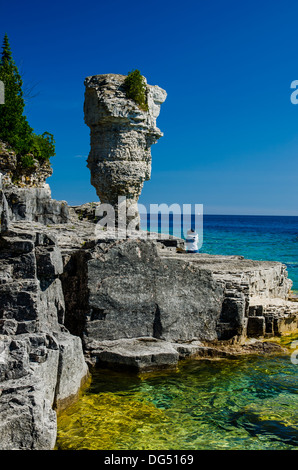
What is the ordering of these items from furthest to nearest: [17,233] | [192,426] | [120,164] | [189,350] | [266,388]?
[120,164] → [189,350] → [266,388] → [17,233] → [192,426]

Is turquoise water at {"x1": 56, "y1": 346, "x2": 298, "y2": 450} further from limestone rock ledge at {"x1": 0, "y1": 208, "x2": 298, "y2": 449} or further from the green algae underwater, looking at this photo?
limestone rock ledge at {"x1": 0, "y1": 208, "x2": 298, "y2": 449}

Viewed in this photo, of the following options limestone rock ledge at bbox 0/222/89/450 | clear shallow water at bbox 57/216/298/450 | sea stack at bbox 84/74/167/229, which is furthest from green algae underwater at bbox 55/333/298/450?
sea stack at bbox 84/74/167/229

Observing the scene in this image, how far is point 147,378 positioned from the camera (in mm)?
6156

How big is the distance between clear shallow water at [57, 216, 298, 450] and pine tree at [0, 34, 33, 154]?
41.4ft

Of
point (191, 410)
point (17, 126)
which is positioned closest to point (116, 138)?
point (17, 126)

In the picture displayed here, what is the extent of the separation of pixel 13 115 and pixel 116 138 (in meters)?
4.75

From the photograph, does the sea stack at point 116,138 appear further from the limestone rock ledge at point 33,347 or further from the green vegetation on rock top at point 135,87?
the limestone rock ledge at point 33,347

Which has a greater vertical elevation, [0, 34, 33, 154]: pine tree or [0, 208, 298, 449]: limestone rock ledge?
[0, 34, 33, 154]: pine tree

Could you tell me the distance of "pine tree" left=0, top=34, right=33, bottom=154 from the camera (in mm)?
16750

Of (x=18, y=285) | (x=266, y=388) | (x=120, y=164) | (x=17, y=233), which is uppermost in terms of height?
(x=120, y=164)
